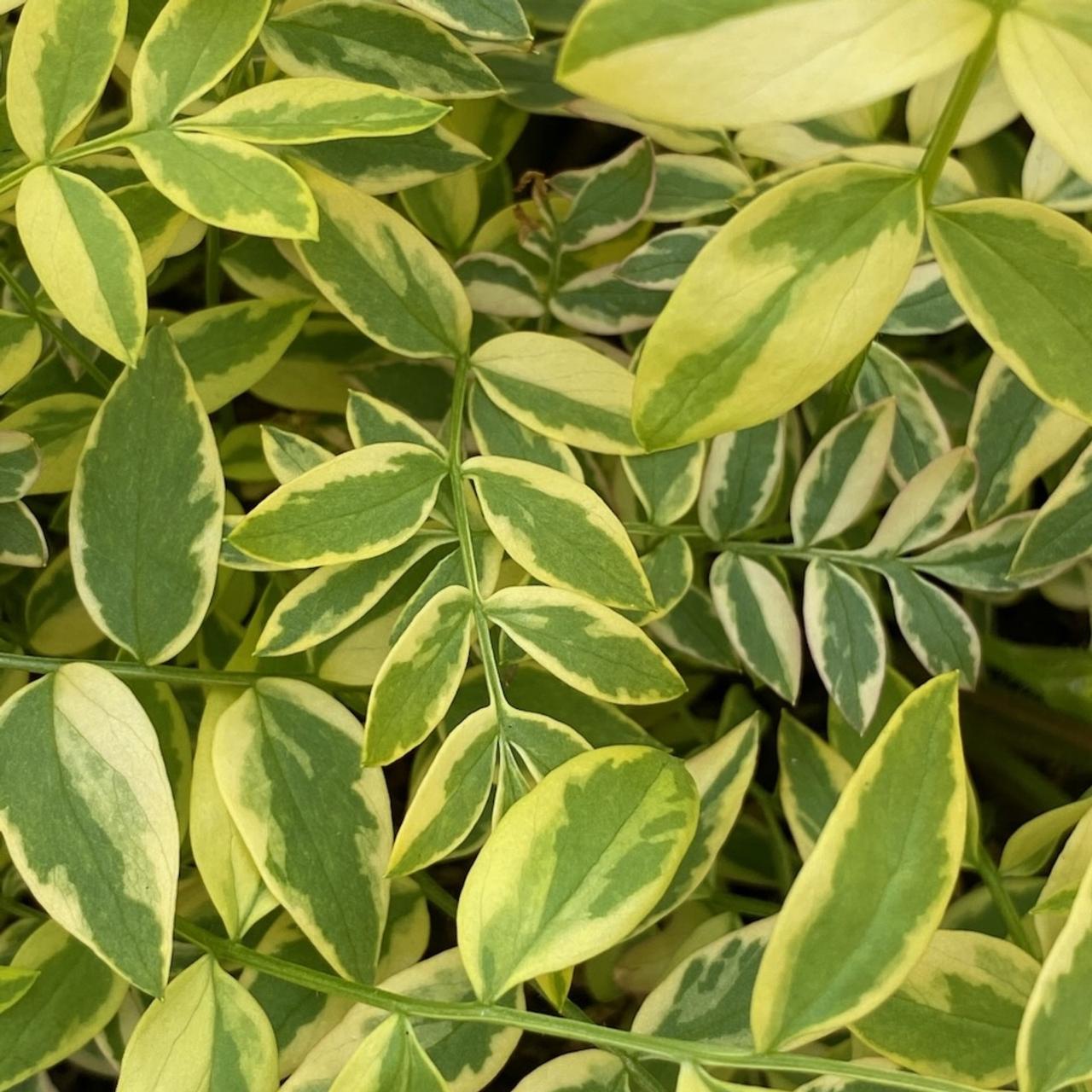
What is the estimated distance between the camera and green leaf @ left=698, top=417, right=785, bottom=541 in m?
0.61

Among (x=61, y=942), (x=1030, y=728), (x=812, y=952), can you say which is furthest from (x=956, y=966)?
(x=61, y=942)

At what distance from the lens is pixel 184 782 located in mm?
575

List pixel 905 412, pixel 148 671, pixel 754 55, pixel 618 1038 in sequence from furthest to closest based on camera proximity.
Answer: pixel 905 412
pixel 148 671
pixel 618 1038
pixel 754 55

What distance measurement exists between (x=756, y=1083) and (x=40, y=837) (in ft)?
1.31

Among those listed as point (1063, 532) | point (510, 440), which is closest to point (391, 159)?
point (510, 440)

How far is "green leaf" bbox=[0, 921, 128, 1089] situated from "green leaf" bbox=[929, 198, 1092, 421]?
49 centimetres

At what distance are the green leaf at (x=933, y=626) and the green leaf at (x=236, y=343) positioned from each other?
339 millimetres

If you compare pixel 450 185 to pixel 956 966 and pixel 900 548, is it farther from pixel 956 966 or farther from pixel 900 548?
pixel 956 966

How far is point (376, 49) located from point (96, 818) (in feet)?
1.20

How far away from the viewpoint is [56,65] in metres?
0.44

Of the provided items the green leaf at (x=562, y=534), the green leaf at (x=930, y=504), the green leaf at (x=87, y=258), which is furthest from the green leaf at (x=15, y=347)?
the green leaf at (x=930, y=504)

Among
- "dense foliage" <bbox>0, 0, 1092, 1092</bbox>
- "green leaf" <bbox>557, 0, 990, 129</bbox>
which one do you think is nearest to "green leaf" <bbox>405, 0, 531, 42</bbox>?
"dense foliage" <bbox>0, 0, 1092, 1092</bbox>

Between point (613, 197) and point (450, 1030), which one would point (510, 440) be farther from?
point (450, 1030)

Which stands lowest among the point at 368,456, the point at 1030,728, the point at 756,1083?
the point at 756,1083
